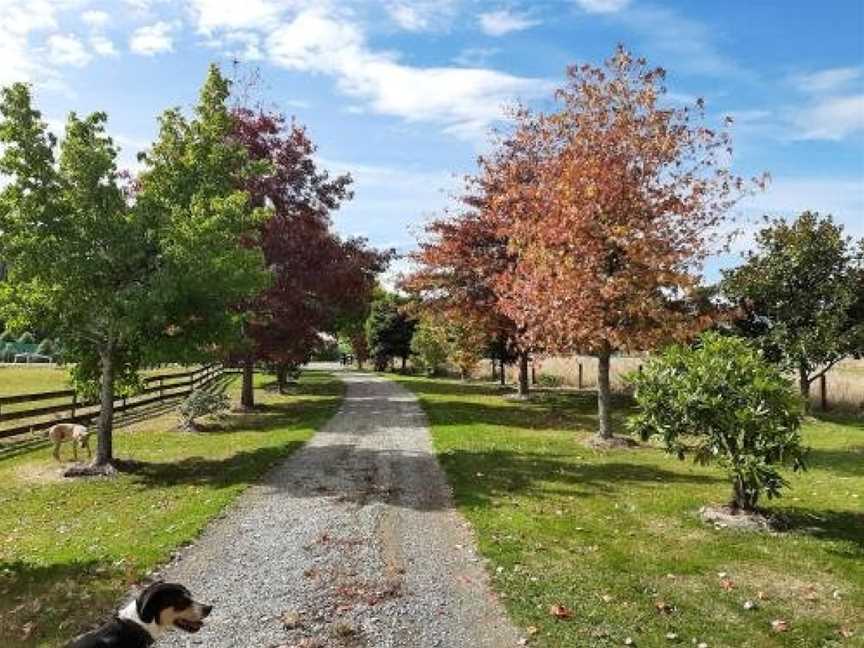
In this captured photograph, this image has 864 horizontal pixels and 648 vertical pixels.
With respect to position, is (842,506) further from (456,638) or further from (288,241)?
(288,241)

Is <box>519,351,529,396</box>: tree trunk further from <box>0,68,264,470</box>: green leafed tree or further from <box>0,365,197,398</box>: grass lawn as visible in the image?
<box>0,68,264,470</box>: green leafed tree

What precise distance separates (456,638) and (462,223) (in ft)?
99.0

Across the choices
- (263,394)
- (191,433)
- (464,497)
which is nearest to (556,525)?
(464,497)

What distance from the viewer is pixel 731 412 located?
1292 cm

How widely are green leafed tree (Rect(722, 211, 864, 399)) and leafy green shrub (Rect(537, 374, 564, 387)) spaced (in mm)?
17275

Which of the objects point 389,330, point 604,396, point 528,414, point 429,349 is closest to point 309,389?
point 528,414

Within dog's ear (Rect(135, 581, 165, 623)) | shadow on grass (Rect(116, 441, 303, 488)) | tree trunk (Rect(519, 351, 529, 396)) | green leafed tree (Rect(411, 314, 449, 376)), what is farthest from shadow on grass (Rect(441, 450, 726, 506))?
green leafed tree (Rect(411, 314, 449, 376))

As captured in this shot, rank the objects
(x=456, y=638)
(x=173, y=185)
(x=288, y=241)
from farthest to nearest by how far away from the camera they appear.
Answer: (x=288, y=241) < (x=173, y=185) < (x=456, y=638)

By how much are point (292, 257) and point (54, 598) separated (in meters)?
24.4

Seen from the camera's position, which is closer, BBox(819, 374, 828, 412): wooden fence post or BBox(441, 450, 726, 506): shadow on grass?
BBox(441, 450, 726, 506): shadow on grass

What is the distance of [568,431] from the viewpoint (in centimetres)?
2669

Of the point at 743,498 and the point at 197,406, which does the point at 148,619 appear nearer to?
the point at 743,498

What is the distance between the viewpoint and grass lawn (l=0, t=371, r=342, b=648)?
31.9 feet

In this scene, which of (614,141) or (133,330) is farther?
(614,141)
